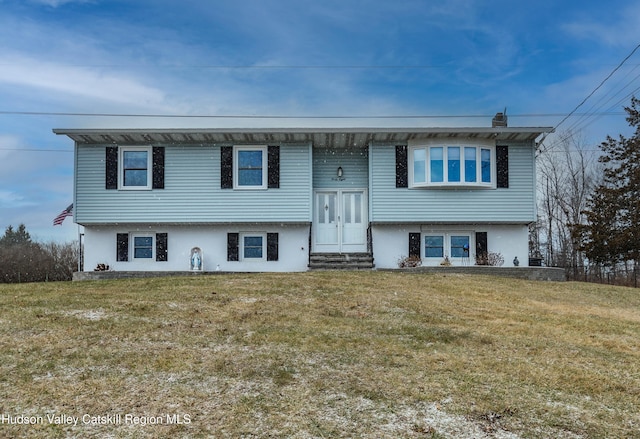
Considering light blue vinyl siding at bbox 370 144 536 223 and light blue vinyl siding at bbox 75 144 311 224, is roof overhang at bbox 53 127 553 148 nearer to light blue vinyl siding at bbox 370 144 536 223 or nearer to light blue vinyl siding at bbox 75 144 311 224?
light blue vinyl siding at bbox 75 144 311 224

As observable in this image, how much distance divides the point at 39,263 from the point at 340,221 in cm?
2348

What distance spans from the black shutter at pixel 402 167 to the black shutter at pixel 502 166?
2899 millimetres

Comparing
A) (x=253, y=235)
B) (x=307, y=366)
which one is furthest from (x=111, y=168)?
(x=307, y=366)

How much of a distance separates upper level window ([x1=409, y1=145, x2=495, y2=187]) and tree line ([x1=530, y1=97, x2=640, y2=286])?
26.6 ft

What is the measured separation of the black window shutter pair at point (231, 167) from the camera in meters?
17.7

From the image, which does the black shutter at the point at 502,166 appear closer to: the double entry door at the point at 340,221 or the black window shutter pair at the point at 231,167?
the double entry door at the point at 340,221

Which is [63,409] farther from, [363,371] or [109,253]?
[109,253]

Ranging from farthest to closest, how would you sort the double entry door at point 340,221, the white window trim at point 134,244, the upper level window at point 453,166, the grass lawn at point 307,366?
1. the double entry door at point 340,221
2. the white window trim at point 134,244
3. the upper level window at point 453,166
4. the grass lawn at point 307,366

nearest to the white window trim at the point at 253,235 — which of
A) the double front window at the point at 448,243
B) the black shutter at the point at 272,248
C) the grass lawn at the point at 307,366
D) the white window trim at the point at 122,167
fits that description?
the black shutter at the point at 272,248

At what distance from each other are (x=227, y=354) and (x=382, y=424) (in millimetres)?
2450

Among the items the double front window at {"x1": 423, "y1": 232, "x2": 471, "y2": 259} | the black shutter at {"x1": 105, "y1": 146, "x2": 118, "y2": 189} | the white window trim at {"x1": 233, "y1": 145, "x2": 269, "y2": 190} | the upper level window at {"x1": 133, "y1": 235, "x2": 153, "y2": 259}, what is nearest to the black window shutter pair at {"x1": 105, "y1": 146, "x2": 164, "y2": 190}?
the black shutter at {"x1": 105, "y1": 146, "x2": 118, "y2": 189}

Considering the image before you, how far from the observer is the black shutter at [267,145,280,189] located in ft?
57.9

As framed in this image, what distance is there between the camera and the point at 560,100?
26703mm

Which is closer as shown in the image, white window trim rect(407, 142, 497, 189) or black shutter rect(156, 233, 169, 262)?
white window trim rect(407, 142, 497, 189)
